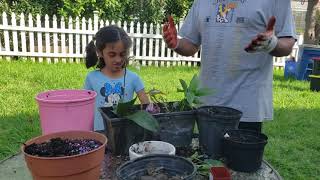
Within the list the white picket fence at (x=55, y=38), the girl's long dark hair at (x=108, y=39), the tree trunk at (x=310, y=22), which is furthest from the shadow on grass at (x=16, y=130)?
the tree trunk at (x=310, y=22)

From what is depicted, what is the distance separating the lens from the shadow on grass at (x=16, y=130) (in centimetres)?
363

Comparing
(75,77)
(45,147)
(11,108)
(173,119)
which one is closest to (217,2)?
(173,119)

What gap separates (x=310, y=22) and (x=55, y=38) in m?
6.23

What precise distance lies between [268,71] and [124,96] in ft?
2.94

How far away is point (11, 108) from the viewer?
4.70m

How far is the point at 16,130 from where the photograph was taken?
401cm

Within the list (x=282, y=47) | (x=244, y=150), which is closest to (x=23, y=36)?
(x=282, y=47)

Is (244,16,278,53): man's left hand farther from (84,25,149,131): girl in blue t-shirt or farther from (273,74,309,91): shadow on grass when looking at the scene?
(273,74,309,91): shadow on grass

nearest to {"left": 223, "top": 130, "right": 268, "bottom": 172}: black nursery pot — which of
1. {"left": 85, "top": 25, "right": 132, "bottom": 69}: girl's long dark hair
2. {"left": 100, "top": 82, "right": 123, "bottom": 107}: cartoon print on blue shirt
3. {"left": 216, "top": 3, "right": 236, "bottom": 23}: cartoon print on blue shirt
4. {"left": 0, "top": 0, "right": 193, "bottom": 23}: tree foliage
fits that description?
{"left": 216, "top": 3, "right": 236, "bottom": 23}: cartoon print on blue shirt

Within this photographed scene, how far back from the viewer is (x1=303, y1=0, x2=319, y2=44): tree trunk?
356 inches

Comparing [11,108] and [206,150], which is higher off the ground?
[206,150]

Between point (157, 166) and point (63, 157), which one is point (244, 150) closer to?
point (157, 166)

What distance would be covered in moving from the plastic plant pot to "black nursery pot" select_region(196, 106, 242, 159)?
0.84 feet

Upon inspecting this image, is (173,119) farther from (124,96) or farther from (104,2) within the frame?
(104,2)
